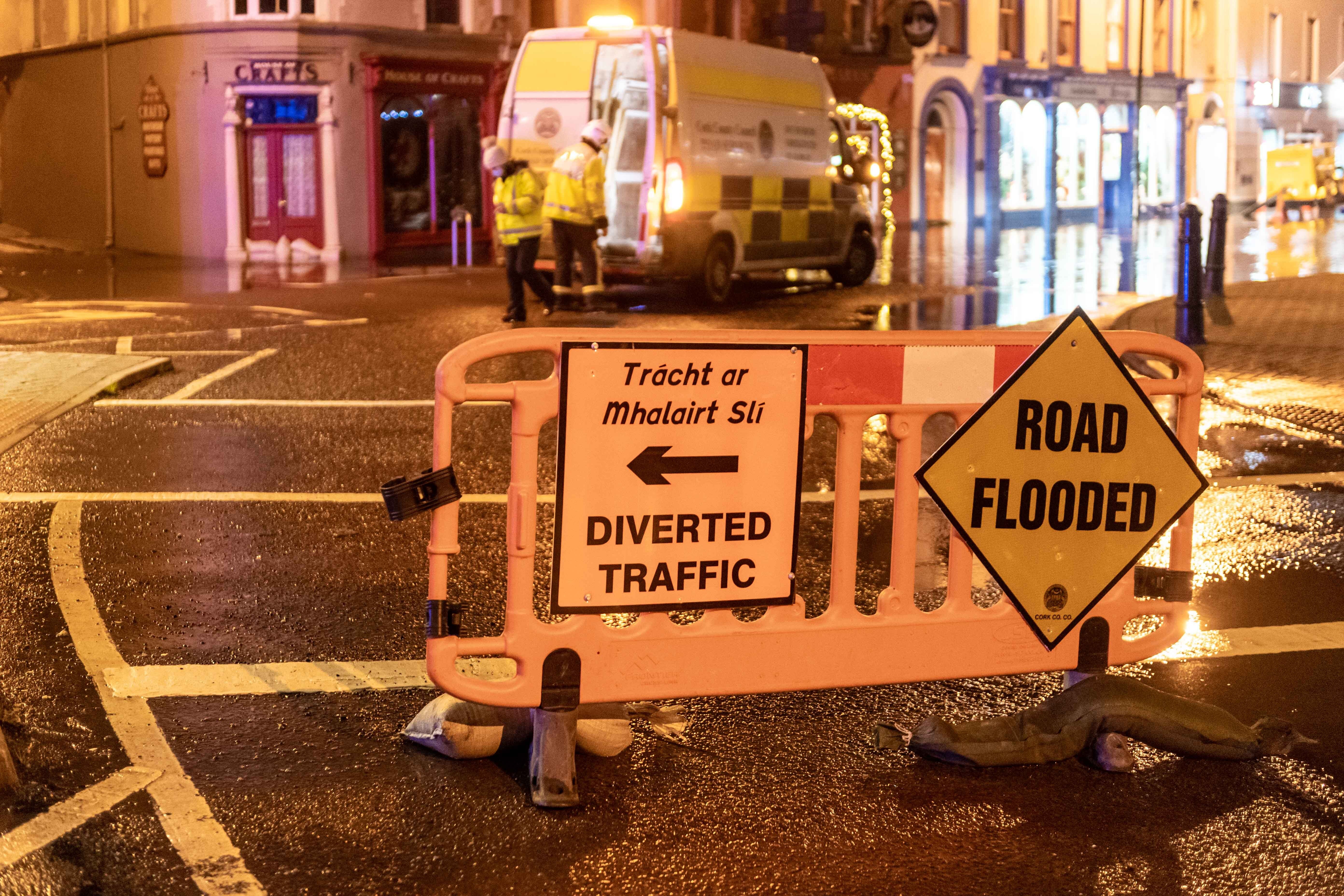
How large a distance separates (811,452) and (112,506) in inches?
149

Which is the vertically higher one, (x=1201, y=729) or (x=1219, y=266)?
(x=1219, y=266)

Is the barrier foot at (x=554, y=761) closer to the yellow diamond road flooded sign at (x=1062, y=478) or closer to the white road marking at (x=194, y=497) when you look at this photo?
the yellow diamond road flooded sign at (x=1062, y=478)

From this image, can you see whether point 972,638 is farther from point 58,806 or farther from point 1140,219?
point 1140,219

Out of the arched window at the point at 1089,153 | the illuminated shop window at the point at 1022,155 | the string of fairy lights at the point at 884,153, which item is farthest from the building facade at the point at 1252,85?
the string of fairy lights at the point at 884,153

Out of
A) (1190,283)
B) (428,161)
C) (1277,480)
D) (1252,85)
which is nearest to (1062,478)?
(1277,480)

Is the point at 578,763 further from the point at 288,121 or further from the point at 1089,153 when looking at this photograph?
the point at 1089,153

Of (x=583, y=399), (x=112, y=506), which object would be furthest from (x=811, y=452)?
(x=583, y=399)

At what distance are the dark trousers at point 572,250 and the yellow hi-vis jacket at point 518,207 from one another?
0.51m

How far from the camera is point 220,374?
1218cm

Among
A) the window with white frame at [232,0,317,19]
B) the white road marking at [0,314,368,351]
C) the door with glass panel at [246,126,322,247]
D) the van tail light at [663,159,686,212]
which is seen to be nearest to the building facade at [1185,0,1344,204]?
the door with glass panel at [246,126,322,247]

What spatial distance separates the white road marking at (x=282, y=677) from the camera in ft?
16.2

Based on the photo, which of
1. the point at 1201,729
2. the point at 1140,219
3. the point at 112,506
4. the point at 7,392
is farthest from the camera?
the point at 1140,219

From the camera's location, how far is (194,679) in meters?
5.05

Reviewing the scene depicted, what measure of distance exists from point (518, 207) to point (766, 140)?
3.80 metres
